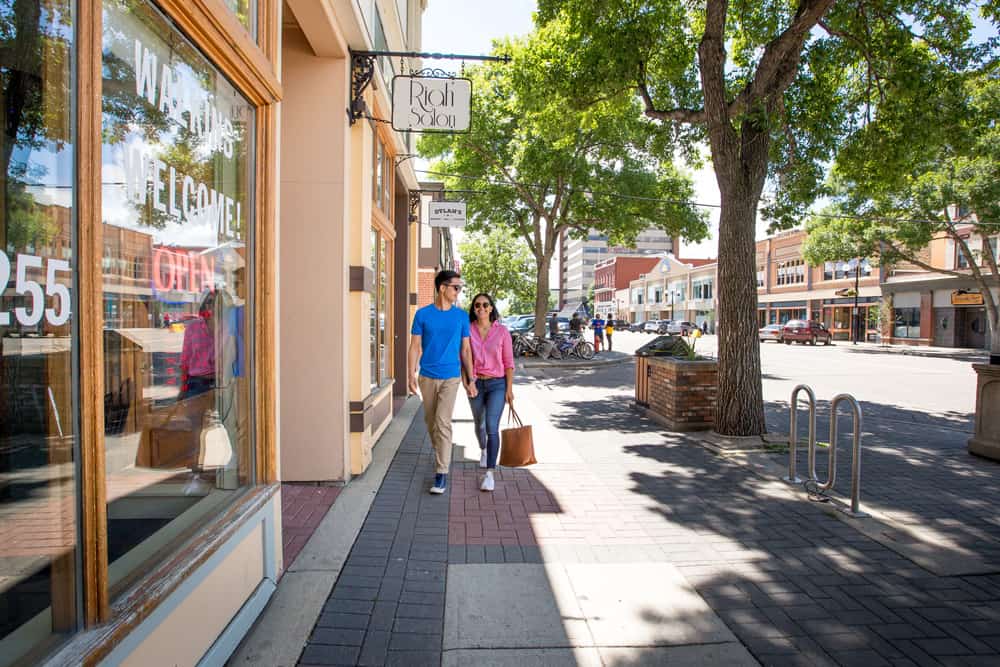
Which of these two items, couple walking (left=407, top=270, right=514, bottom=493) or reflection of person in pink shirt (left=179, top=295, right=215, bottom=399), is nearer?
reflection of person in pink shirt (left=179, top=295, right=215, bottom=399)

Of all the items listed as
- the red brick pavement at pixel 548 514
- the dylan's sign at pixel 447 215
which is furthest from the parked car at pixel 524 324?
the red brick pavement at pixel 548 514

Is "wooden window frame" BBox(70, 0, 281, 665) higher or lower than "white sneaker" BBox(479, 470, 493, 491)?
higher

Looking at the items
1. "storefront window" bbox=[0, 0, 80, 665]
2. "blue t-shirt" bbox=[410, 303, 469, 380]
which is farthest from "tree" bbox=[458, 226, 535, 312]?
"storefront window" bbox=[0, 0, 80, 665]

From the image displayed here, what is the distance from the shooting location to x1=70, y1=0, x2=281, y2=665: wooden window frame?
6.07 ft

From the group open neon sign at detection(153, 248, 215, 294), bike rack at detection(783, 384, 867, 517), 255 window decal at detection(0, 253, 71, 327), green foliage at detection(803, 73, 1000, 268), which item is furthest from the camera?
green foliage at detection(803, 73, 1000, 268)

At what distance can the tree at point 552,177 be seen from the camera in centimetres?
1989

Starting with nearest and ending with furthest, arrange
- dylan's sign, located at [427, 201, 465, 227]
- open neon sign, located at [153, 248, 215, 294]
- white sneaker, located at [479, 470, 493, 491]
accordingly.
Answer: open neon sign, located at [153, 248, 215, 294] < white sneaker, located at [479, 470, 493, 491] < dylan's sign, located at [427, 201, 465, 227]

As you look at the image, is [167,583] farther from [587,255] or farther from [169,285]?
[587,255]

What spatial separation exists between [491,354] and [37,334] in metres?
A: 3.84

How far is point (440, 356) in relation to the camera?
511 centimetres

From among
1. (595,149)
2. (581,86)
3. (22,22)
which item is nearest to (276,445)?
(22,22)

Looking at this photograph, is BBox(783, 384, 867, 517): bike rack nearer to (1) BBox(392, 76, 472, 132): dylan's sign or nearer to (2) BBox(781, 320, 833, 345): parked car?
(1) BBox(392, 76, 472, 132): dylan's sign

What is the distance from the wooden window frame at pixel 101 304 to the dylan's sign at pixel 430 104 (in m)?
2.81

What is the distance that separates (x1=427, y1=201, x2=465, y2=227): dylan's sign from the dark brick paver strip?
668 cm
